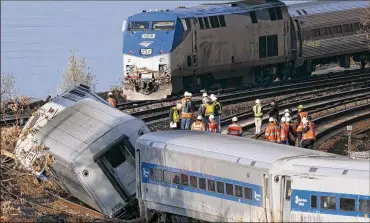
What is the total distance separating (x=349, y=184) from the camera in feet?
54.4

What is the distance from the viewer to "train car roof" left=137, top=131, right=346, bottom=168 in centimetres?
1849

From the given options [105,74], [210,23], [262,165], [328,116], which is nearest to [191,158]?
[262,165]

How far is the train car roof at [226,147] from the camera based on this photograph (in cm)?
1849

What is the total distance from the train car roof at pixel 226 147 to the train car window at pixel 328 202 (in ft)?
4.37

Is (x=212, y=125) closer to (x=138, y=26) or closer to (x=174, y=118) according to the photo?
(x=174, y=118)

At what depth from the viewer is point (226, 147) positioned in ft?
64.6

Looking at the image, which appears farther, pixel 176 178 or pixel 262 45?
pixel 262 45

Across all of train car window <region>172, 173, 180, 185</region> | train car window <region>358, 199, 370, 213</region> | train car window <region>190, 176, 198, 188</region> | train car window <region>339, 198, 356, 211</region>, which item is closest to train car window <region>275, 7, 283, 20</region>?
train car window <region>172, 173, 180, 185</region>

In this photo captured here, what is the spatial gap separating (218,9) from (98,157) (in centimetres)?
2183

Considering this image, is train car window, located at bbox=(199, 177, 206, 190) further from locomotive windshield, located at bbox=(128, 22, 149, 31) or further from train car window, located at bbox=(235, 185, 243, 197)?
locomotive windshield, located at bbox=(128, 22, 149, 31)

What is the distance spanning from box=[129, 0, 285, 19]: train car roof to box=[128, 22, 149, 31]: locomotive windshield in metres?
0.29

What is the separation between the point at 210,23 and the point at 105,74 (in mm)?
Result: 39693

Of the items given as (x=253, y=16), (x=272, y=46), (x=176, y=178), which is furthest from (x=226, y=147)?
(x=272, y=46)

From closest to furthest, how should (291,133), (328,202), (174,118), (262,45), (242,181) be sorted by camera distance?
(328,202) → (242,181) → (291,133) → (174,118) → (262,45)
